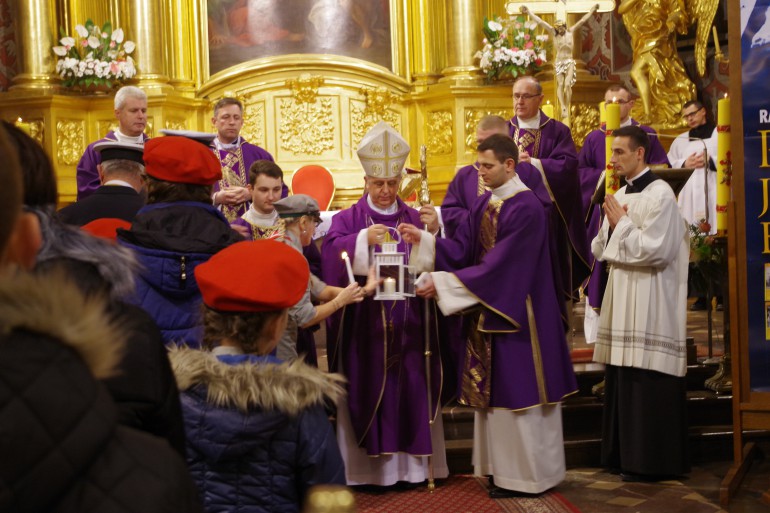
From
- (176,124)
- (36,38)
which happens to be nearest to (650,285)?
(176,124)

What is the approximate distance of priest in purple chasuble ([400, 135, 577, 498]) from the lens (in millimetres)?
5340

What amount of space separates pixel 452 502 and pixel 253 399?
3.34m

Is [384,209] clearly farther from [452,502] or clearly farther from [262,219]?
[452,502]

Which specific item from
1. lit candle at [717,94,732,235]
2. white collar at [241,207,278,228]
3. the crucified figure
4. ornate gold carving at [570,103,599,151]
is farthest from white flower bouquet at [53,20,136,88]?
lit candle at [717,94,732,235]

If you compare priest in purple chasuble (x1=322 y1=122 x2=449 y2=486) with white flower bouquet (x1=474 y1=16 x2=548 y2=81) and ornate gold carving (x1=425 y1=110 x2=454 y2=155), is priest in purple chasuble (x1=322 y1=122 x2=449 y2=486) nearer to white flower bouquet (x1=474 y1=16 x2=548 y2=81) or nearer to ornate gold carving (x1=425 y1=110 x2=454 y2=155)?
white flower bouquet (x1=474 y1=16 x2=548 y2=81)

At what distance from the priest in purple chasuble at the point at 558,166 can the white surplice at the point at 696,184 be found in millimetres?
2559

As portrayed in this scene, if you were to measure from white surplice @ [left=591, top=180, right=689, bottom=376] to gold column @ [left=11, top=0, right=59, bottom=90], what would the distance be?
6702 millimetres

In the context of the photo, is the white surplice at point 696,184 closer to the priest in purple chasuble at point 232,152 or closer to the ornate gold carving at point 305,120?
the ornate gold carving at point 305,120

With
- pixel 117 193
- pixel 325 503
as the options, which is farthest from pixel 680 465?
pixel 325 503

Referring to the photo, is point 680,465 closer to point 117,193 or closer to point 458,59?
point 117,193

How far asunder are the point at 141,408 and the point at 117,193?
2.22 meters

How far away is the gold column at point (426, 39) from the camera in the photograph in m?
10.8

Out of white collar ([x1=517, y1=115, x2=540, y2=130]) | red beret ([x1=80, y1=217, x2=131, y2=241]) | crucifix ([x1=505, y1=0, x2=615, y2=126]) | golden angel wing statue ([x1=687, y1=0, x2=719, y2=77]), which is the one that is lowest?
red beret ([x1=80, y1=217, x2=131, y2=241])

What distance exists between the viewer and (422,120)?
10906mm
